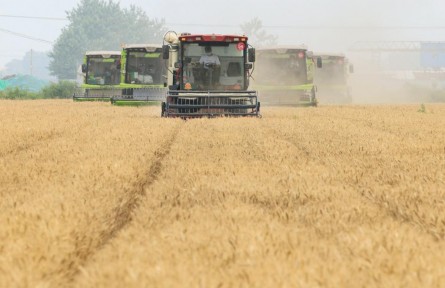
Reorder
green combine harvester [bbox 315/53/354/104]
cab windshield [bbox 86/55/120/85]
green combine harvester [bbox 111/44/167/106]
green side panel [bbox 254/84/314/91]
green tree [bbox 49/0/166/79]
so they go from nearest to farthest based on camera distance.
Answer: green side panel [bbox 254/84/314/91], green combine harvester [bbox 111/44/167/106], cab windshield [bbox 86/55/120/85], green combine harvester [bbox 315/53/354/104], green tree [bbox 49/0/166/79]

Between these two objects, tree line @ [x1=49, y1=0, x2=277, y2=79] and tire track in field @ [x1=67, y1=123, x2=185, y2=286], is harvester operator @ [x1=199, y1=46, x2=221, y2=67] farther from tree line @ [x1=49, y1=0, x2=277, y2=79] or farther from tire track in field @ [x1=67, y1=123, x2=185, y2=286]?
tree line @ [x1=49, y1=0, x2=277, y2=79]

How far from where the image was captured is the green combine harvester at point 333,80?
29250mm

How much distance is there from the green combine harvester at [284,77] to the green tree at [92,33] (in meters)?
59.1

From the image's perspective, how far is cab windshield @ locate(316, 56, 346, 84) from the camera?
29438mm

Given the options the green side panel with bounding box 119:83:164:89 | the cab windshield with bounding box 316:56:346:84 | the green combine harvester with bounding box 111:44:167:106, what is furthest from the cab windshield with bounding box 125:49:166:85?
the cab windshield with bounding box 316:56:346:84

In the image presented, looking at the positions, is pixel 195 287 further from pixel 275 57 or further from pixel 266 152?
pixel 275 57

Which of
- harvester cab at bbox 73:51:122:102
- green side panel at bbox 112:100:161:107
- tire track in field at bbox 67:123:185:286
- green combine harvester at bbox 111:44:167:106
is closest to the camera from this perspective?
tire track in field at bbox 67:123:185:286

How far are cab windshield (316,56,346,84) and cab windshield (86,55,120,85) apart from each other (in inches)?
375

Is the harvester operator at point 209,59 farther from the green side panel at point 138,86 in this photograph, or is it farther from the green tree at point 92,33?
the green tree at point 92,33

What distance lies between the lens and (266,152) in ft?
22.9

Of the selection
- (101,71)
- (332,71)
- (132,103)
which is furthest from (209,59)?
(332,71)

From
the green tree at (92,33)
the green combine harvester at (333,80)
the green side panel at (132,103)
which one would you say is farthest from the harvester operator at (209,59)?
the green tree at (92,33)

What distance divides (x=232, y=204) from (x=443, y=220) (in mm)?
1308

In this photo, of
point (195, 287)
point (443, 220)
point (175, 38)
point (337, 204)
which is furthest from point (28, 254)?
point (175, 38)
